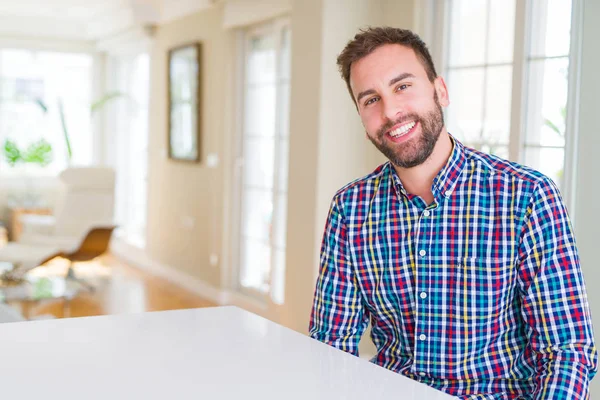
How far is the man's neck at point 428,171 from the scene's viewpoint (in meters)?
1.55

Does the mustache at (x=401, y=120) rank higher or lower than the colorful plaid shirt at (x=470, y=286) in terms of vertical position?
Result: higher

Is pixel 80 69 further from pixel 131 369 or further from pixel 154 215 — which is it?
pixel 131 369

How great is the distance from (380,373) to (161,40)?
624cm

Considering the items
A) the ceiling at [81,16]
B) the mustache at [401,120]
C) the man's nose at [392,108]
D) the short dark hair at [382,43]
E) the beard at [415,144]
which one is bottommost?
the beard at [415,144]

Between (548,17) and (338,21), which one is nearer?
(548,17)

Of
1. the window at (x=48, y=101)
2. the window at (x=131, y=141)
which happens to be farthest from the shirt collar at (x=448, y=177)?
the window at (x=48, y=101)

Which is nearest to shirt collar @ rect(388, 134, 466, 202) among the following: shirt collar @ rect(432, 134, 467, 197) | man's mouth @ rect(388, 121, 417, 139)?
shirt collar @ rect(432, 134, 467, 197)

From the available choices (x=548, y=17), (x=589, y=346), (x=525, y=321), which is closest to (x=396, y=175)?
(x=525, y=321)

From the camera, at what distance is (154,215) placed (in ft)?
23.6

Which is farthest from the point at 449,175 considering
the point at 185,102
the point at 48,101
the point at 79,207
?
the point at 48,101

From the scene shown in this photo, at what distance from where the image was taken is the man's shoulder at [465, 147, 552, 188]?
1.44m

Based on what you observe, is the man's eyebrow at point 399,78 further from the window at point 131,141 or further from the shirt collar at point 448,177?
Result: the window at point 131,141

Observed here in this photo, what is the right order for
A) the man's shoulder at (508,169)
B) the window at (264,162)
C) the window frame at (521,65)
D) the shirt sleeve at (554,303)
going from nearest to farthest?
the shirt sleeve at (554,303) → the man's shoulder at (508,169) → the window frame at (521,65) → the window at (264,162)

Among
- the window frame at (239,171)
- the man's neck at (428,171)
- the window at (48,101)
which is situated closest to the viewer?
the man's neck at (428,171)
